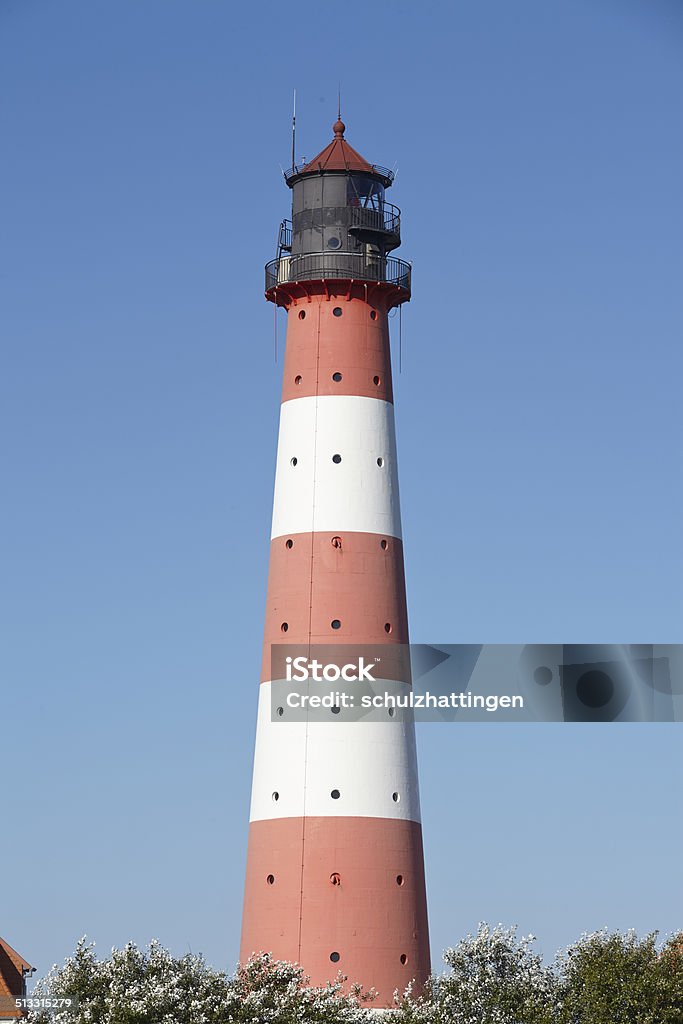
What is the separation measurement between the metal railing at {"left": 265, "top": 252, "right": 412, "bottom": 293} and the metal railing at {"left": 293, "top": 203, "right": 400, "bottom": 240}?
96cm

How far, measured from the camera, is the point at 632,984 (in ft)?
208

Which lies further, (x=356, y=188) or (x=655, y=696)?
(x=356, y=188)

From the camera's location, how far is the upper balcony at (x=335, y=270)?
68438mm

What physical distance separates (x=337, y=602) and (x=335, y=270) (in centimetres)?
1026

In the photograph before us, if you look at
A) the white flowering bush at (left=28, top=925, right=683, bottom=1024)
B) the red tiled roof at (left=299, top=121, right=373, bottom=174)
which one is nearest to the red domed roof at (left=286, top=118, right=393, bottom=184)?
the red tiled roof at (left=299, top=121, right=373, bottom=174)

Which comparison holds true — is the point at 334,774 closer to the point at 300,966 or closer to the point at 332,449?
the point at 300,966

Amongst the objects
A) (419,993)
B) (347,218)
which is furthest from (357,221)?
(419,993)

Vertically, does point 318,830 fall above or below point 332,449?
below

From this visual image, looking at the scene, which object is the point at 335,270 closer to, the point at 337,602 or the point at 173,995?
the point at 337,602

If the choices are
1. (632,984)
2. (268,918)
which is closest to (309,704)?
(268,918)

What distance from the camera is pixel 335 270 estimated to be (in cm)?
6844

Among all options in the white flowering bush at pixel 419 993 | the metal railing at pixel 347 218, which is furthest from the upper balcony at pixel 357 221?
the white flowering bush at pixel 419 993

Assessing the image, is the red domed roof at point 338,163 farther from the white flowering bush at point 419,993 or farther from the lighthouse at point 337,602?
the white flowering bush at point 419,993

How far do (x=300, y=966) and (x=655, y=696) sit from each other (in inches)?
487
